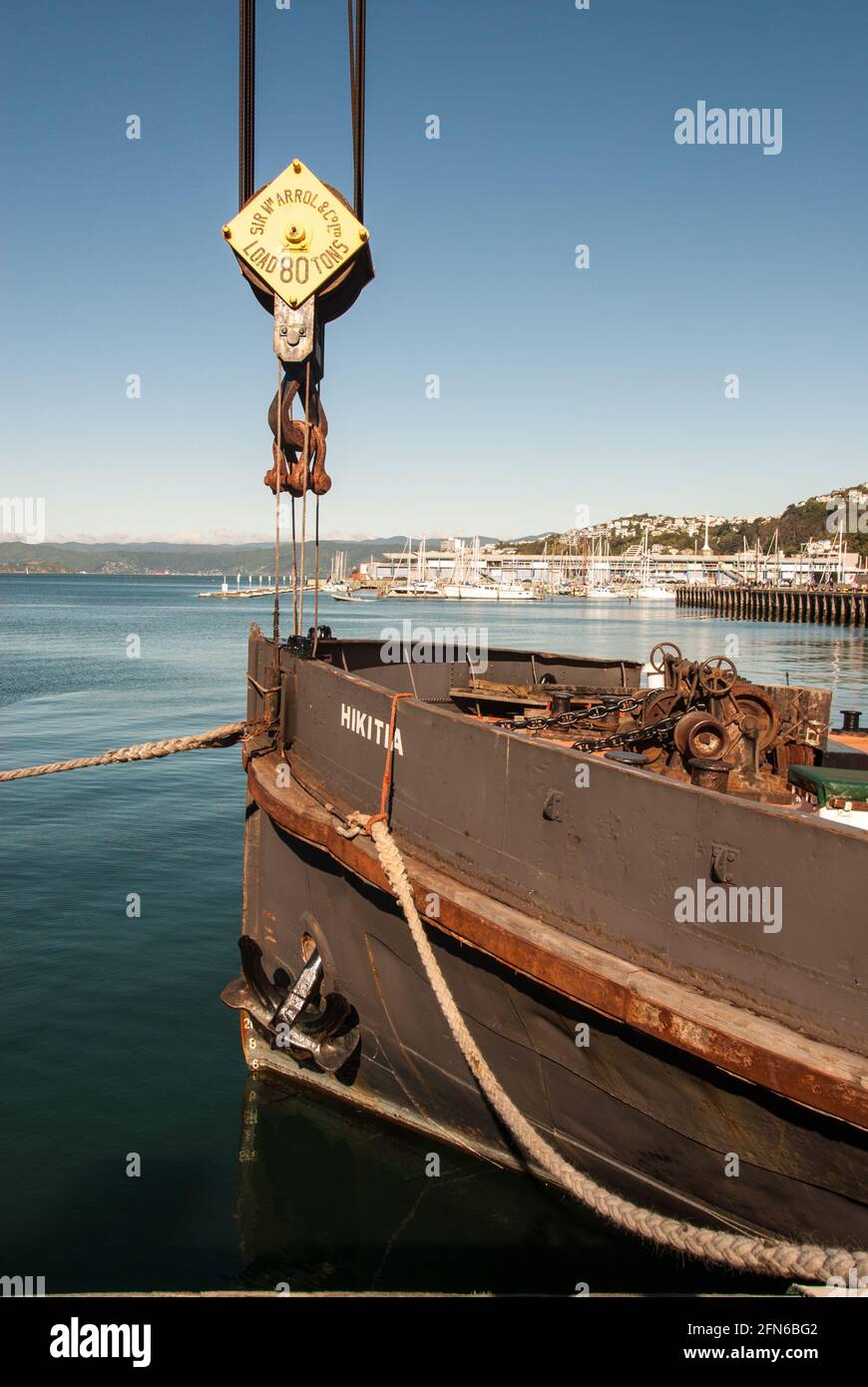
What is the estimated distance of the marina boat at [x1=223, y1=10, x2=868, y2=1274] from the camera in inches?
134

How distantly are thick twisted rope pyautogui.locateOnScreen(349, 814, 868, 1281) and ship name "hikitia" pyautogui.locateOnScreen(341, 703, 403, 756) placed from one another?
2.01 ft

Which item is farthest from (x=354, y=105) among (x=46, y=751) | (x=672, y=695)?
(x=46, y=751)

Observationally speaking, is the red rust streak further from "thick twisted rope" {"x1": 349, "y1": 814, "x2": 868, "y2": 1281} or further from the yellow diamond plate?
the yellow diamond plate

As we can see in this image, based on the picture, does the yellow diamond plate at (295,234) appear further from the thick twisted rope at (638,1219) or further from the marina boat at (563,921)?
the thick twisted rope at (638,1219)

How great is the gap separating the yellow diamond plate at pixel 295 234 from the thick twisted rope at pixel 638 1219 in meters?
5.14

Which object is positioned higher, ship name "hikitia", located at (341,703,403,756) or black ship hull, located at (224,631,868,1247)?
ship name "hikitia", located at (341,703,403,756)

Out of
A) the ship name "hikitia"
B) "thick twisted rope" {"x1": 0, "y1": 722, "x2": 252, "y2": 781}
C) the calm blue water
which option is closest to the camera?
the calm blue water

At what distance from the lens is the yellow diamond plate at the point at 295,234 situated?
7.39 metres

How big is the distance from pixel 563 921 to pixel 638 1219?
1.31 meters

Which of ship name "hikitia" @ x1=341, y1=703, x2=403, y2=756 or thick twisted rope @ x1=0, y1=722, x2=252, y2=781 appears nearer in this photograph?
ship name "hikitia" @ x1=341, y1=703, x2=403, y2=756

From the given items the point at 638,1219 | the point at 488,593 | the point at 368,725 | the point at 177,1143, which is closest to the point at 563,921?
the point at 638,1219

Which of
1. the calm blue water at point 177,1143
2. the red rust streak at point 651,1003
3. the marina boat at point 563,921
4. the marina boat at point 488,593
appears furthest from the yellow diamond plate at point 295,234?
the marina boat at point 488,593

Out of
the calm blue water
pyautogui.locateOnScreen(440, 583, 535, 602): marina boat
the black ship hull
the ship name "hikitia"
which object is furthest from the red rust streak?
pyautogui.locateOnScreen(440, 583, 535, 602): marina boat
